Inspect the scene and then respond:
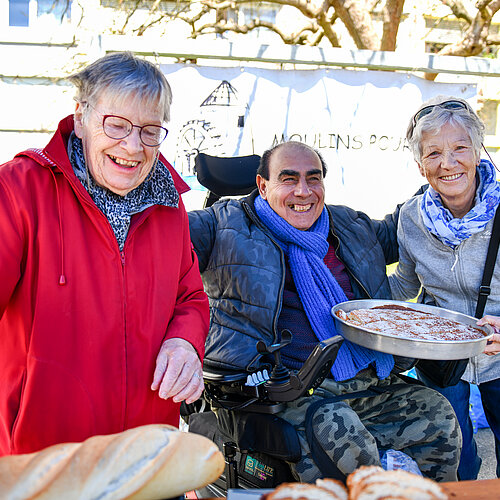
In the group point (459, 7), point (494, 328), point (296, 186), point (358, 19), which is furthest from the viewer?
point (459, 7)

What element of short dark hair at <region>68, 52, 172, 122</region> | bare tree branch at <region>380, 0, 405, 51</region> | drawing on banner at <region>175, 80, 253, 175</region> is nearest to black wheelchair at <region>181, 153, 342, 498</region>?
short dark hair at <region>68, 52, 172, 122</region>

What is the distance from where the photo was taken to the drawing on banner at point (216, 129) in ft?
12.5

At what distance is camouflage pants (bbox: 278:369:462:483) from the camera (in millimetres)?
1927

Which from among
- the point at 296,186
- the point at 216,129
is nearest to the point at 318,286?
the point at 296,186

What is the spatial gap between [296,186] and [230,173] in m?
0.54

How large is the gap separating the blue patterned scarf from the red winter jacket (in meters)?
1.42

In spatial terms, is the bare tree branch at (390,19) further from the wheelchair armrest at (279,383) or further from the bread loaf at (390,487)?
the bread loaf at (390,487)

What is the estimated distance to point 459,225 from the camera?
237 centimetres

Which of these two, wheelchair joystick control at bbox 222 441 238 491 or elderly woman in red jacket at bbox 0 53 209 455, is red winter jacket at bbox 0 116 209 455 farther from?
wheelchair joystick control at bbox 222 441 238 491

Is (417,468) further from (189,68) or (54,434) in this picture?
(189,68)

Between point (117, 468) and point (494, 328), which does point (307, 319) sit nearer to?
point (494, 328)

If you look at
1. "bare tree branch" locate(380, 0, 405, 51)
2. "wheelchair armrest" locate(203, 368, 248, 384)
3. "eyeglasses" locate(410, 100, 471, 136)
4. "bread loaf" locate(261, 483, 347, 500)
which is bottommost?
Result: "wheelchair armrest" locate(203, 368, 248, 384)

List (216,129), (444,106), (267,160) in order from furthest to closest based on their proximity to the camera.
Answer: (216,129) → (267,160) → (444,106)

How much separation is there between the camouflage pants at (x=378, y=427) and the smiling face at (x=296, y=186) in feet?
2.72
